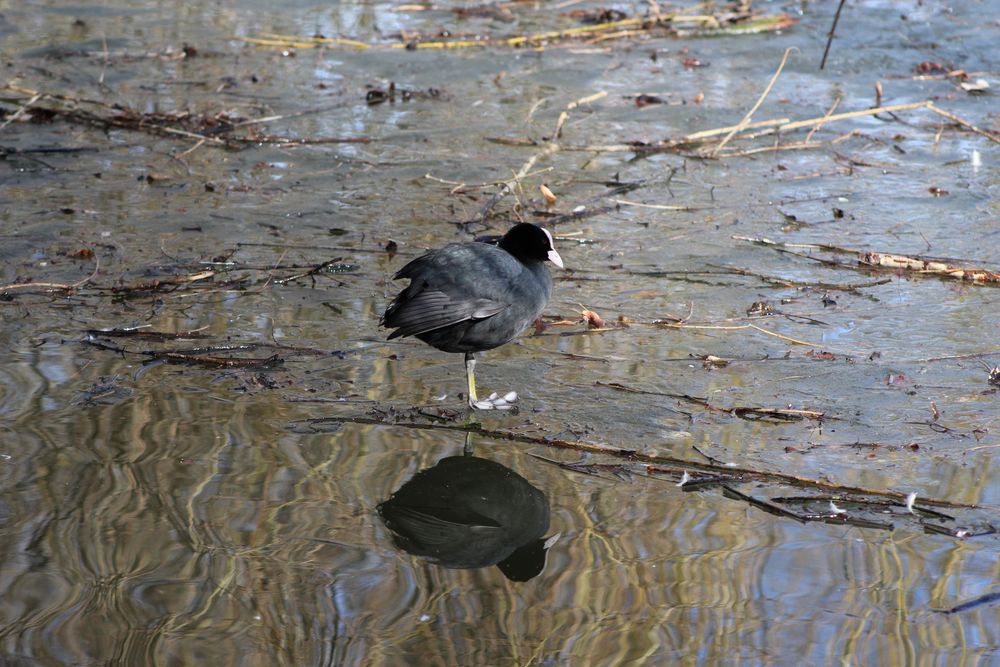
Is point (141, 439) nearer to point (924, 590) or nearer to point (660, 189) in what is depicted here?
point (924, 590)

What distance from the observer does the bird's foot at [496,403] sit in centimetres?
421

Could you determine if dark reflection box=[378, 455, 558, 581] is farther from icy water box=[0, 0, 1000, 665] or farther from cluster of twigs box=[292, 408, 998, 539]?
cluster of twigs box=[292, 408, 998, 539]

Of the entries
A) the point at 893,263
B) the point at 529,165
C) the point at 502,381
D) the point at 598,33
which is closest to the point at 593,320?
the point at 502,381

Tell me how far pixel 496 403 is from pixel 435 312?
41 cm

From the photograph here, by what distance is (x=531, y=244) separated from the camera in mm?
4434

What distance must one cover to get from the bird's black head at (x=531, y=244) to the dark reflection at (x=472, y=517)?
2.95 feet

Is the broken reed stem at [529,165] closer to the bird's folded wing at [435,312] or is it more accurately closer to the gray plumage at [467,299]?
the gray plumage at [467,299]

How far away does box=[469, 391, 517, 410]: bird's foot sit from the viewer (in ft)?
13.8

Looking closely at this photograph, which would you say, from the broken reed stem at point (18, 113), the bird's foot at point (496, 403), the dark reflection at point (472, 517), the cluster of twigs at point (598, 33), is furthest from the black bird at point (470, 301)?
the cluster of twigs at point (598, 33)

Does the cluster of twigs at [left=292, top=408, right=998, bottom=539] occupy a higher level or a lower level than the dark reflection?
higher

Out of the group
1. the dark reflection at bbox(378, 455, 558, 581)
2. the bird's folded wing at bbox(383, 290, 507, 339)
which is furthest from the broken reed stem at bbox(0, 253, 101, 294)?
the dark reflection at bbox(378, 455, 558, 581)

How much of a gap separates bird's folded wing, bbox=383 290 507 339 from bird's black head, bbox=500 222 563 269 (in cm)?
33

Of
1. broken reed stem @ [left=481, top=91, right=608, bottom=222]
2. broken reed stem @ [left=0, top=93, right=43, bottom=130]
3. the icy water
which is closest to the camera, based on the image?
the icy water

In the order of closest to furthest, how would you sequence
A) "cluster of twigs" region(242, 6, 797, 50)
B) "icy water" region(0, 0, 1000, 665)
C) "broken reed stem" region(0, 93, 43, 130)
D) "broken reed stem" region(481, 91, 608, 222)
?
"icy water" region(0, 0, 1000, 665)
"broken reed stem" region(481, 91, 608, 222)
"broken reed stem" region(0, 93, 43, 130)
"cluster of twigs" region(242, 6, 797, 50)
